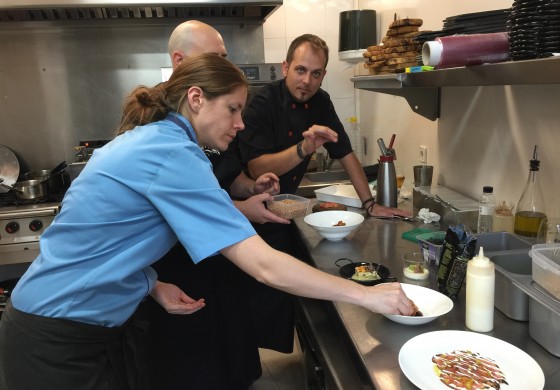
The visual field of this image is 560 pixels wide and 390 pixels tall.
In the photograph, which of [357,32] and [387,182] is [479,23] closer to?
[387,182]

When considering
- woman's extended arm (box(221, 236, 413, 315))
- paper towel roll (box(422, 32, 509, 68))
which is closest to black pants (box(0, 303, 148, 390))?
woman's extended arm (box(221, 236, 413, 315))

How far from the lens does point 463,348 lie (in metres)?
1.01

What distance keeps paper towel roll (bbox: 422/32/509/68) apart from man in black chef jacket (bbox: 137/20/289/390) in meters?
0.87

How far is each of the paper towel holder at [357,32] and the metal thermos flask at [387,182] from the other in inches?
43.7

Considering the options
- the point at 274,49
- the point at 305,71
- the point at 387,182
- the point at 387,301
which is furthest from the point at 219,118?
the point at 274,49

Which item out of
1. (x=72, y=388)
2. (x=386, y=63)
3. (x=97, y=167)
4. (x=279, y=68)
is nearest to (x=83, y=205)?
(x=97, y=167)

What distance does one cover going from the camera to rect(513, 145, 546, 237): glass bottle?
141 cm

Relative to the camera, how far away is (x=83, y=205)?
1.08 m

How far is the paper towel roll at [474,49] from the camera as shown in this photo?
1.12 meters

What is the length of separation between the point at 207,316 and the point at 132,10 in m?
2.05

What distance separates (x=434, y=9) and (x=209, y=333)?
1.77 meters

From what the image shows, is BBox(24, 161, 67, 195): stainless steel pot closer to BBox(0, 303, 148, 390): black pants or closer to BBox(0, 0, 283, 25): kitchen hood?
BBox(0, 0, 283, 25): kitchen hood

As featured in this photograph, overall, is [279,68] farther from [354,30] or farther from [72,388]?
[72,388]

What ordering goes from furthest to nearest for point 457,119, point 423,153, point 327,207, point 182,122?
1. point 423,153
2. point 327,207
3. point 457,119
4. point 182,122
